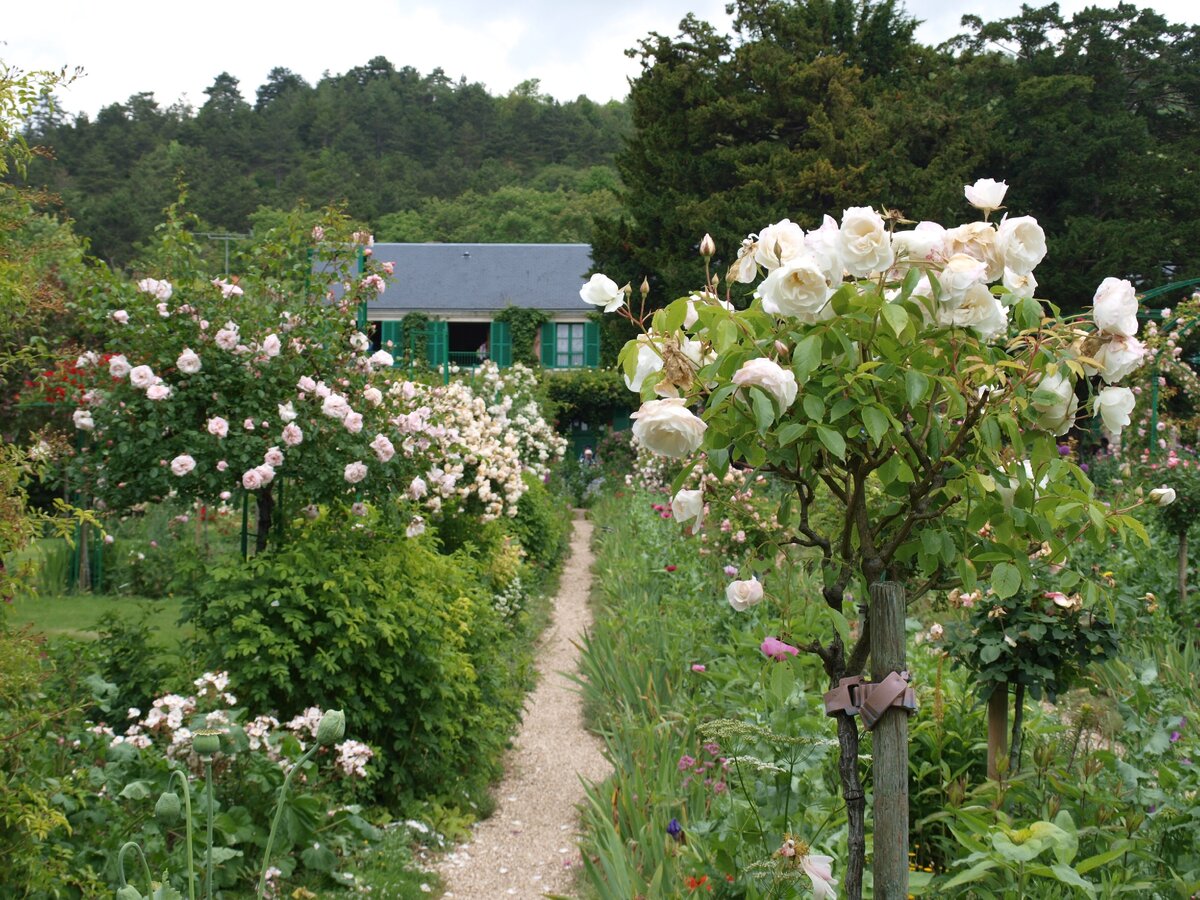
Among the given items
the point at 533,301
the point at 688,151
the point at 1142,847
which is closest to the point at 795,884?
the point at 1142,847

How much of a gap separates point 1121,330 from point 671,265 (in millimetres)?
18001

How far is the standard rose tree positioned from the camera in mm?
1571

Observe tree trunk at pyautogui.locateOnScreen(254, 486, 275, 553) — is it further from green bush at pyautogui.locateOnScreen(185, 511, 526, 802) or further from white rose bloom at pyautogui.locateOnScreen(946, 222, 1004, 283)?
white rose bloom at pyautogui.locateOnScreen(946, 222, 1004, 283)

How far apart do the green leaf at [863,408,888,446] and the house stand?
23957 millimetres

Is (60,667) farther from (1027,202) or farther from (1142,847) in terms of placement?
(1027,202)

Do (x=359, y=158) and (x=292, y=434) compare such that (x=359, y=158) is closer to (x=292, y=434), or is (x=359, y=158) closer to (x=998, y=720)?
(x=292, y=434)

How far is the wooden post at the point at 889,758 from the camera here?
1.92 m

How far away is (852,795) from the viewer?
6.45 feet

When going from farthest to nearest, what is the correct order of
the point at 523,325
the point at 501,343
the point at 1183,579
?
1. the point at 501,343
2. the point at 523,325
3. the point at 1183,579

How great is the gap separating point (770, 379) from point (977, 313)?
0.37 m

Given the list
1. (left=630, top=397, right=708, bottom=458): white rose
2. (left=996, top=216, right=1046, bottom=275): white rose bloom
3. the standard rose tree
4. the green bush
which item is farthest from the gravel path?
(left=996, top=216, right=1046, bottom=275): white rose bloom

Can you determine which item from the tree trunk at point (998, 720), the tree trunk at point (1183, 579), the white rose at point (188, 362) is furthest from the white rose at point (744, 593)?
the tree trunk at point (1183, 579)

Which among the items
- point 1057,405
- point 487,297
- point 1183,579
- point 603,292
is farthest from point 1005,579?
point 487,297

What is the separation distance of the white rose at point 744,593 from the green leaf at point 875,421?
1.59 ft
